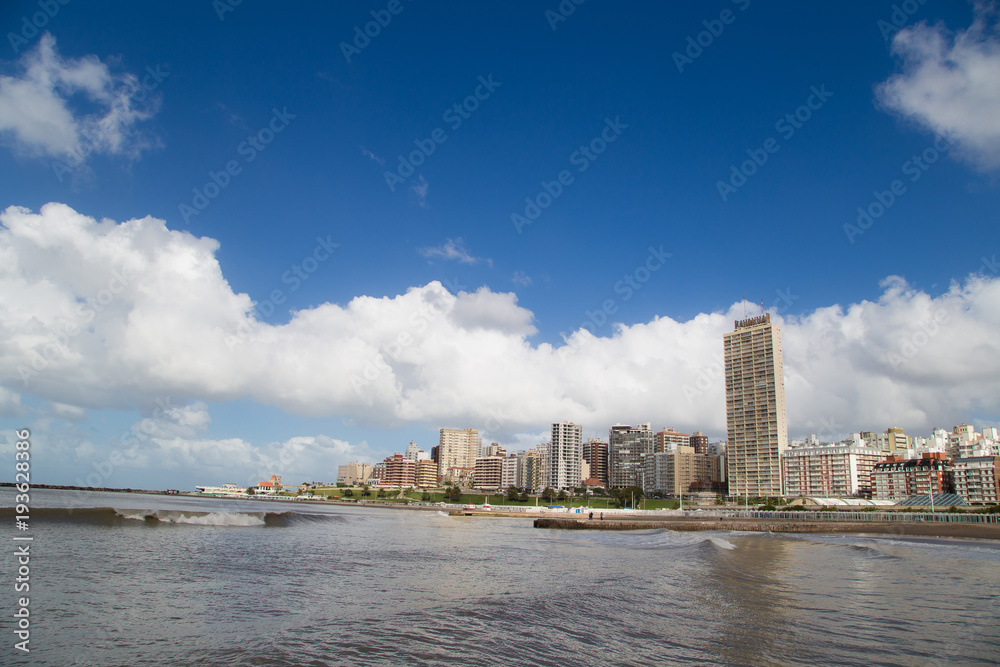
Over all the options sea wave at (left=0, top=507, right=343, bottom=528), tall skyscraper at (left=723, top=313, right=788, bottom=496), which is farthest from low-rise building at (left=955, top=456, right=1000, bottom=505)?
sea wave at (left=0, top=507, right=343, bottom=528)

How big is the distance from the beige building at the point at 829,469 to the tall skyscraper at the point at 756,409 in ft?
11.9

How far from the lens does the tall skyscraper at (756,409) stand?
162 metres

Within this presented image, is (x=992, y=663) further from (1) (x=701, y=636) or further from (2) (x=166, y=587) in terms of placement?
(2) (x=166, y=587)

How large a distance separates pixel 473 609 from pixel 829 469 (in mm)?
170203

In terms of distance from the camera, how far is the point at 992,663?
446 inches

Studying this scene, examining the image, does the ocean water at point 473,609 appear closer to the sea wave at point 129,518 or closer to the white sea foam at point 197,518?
the sea wave at point 129,518

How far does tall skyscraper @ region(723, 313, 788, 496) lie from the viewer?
162 metres

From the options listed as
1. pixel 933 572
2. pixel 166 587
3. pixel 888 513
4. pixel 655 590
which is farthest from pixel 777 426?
pixel 166 587

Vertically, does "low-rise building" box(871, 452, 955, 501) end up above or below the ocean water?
below

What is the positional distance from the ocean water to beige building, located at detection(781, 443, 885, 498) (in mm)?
144171

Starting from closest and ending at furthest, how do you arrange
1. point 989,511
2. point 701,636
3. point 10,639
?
1. point 10,639
2. point 701,636
3. point 989,511

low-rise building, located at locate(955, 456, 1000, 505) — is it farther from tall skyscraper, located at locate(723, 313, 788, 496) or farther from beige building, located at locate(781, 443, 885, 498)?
tall skyscraper, located at locate(723, 313, 788, 496)

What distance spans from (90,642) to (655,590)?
15.7m

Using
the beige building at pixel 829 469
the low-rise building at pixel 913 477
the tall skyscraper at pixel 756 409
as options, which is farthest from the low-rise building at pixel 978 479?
the tall skyscraper at pixel 756 409
